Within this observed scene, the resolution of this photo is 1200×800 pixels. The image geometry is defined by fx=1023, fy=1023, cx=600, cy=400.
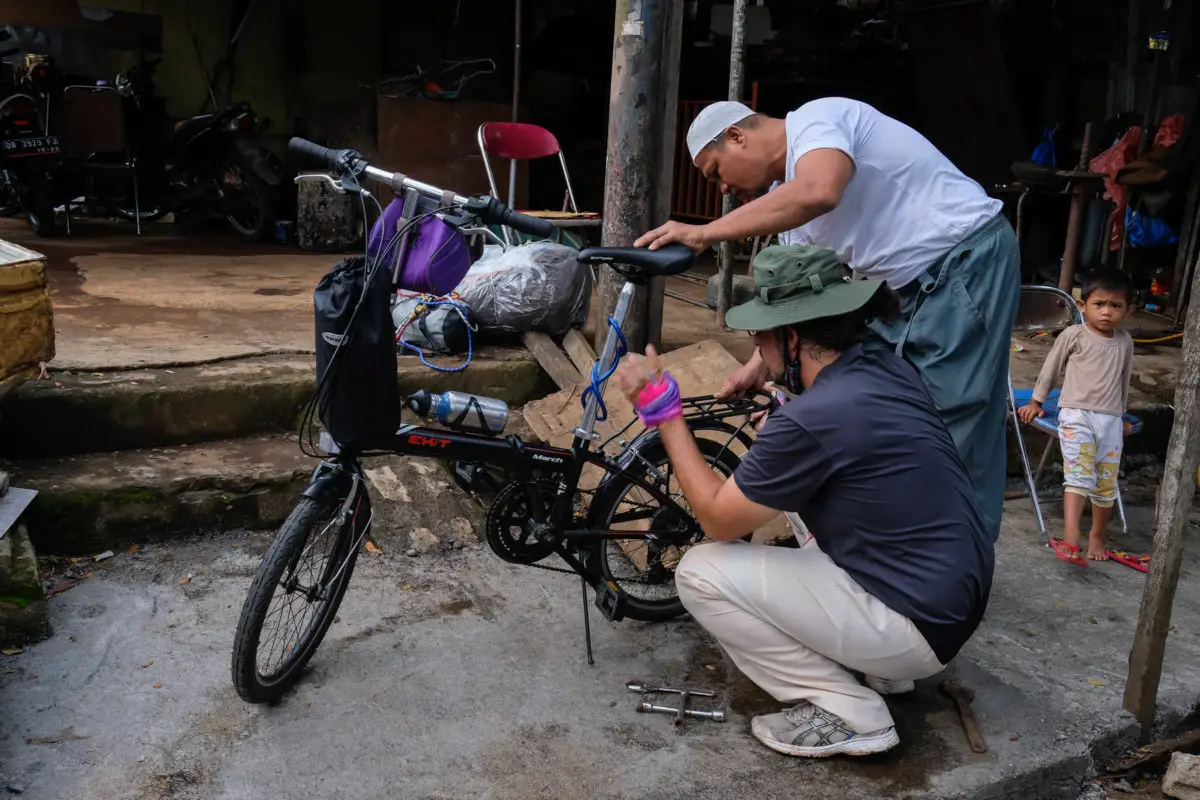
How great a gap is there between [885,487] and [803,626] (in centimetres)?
46

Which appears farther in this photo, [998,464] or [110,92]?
[110,92]

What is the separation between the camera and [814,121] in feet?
9.66

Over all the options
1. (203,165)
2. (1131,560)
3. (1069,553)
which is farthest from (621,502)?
(203,165)

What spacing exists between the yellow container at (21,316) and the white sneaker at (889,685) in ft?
10.0

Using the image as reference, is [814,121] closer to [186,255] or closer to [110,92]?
[186,255]

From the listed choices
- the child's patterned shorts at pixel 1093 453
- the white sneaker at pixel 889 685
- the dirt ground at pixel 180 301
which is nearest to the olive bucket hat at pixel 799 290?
the white sneaker at pixel 889 685

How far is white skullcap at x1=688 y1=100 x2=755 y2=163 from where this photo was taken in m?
3.04

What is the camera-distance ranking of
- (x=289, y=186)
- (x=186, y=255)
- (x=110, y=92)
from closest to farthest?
(x=186, y=255) → (x=110, y=92) → (x=289, y=186)

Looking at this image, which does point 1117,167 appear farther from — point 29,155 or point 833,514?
point 29,155

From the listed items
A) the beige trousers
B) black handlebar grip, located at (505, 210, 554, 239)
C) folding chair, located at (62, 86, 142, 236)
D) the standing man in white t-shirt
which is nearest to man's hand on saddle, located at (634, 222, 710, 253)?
the standing man in white t-shirt

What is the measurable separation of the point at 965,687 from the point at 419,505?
7.39ft

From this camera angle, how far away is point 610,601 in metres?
3.38

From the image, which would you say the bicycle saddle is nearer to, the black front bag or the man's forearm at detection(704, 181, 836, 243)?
the man's forearm at detection(704, 181, 836, 243)

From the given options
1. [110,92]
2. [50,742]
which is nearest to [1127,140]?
[50,742]
